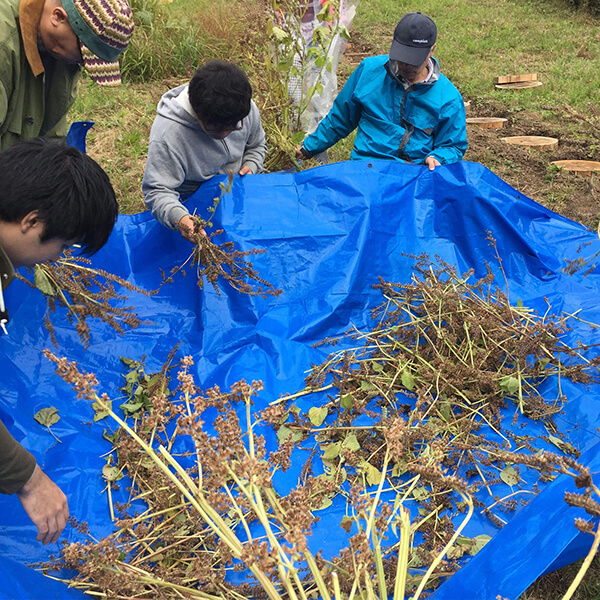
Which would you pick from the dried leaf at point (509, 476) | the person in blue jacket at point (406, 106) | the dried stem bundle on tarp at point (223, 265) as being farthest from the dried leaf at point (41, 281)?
the dried leaf at point (509, 476)

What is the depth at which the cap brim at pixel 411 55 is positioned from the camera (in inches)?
112

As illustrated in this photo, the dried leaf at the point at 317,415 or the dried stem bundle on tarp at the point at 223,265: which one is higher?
the dried stem bundle on tarp at the point at 223,265

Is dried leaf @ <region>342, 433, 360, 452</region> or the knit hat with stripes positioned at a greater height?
the knit hat with stripes

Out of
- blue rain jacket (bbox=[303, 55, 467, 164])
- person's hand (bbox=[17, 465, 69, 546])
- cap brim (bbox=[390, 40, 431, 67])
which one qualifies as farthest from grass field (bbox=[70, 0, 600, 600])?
person's hand (bbox=[17, 465, 69, 546])

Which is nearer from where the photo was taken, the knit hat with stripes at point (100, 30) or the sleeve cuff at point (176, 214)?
the knit hat with stripes at point (100, 30)

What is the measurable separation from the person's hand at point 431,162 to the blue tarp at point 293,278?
9 cm

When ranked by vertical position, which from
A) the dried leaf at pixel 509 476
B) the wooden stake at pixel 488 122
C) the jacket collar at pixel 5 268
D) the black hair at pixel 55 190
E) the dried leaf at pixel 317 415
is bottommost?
the dried leaf at pixel 509 476

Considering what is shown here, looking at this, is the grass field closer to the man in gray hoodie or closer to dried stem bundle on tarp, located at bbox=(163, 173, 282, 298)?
the man in gray hoodie

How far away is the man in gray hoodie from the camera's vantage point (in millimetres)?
2391

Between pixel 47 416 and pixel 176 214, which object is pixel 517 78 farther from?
pixel 47 416

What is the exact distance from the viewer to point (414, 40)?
282 centimetres

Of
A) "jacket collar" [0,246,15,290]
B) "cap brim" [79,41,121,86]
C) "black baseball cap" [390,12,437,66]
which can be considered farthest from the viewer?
"black baseball cap" [390,12,437,66]

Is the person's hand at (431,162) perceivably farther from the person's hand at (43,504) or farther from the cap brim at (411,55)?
the person's hand at (43,504)

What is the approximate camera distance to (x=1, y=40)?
1890mm
